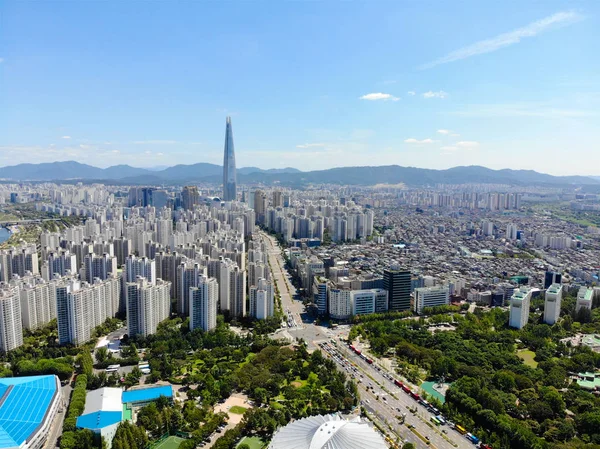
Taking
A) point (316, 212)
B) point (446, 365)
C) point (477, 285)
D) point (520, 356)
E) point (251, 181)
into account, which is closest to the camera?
point (446, 365)

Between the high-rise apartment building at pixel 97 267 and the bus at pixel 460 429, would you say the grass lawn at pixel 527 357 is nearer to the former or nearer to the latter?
the bus at pixel 460 429

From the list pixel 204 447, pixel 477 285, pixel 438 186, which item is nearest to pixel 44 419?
pixel 204 447

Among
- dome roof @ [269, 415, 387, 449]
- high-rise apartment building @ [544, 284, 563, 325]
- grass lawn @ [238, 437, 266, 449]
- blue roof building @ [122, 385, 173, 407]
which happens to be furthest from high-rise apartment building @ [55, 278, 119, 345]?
high-rise apartment building @ [544, 284, 563, 325]

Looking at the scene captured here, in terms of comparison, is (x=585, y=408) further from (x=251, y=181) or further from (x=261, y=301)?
(x=251, y=181)

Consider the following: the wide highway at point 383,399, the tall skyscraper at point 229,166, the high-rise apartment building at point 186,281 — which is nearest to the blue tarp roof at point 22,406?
the high-rise apartment building at point 186,281

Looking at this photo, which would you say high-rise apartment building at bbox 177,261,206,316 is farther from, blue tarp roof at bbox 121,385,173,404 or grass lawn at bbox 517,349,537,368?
grass lawn at bbox 517,349,537,368

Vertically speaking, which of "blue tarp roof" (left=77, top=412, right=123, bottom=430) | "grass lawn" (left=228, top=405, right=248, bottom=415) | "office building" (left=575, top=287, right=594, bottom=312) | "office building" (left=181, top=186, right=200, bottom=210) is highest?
"office building" (left=181, top=186, right=200, bottom=210)

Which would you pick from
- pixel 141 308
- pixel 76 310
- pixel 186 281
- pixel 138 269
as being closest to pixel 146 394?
pixel 141 308

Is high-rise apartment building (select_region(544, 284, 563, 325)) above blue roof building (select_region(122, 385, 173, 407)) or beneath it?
above
